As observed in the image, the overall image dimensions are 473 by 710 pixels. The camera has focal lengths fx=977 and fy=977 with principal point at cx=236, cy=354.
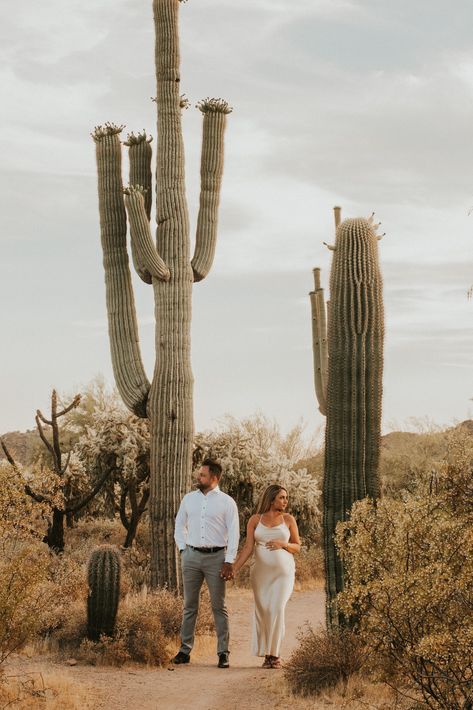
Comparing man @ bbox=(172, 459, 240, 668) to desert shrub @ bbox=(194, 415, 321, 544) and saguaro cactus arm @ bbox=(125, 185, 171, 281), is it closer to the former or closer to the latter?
saguaro cactus arm @ bbox=(125, 185, 171, 281)

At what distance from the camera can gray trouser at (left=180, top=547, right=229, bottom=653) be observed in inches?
356

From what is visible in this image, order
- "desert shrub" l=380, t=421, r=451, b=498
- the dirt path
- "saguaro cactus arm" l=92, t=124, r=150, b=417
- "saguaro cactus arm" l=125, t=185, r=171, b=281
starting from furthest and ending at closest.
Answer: "desert shrub" l=380, t=421, r=451, b=498 → "saguaro cactus arm" l=92, t=124, r=150, b=417 → "saguaro cactus arm" l=125, t=185, r=171, b=281 → the dirt path

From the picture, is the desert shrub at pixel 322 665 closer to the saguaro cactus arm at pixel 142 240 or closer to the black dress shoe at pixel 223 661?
the black dress shoe at pixel 223 661

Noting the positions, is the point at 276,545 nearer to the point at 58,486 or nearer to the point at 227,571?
the point at 227,571

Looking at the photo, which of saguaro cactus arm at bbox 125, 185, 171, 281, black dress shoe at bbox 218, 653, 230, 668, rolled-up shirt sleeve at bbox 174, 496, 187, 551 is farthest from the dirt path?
saguaro cactus arm at bbox 125, 185, 171, 281

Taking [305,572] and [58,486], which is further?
[305,572]

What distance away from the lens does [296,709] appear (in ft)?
25.3

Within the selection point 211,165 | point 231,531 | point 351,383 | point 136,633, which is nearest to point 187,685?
point 231,531

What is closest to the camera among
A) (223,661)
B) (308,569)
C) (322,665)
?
(322,665)

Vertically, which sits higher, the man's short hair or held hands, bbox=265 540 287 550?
the man's short hair

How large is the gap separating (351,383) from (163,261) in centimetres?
423

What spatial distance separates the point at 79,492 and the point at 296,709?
1090 cm

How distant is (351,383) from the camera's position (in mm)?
10312

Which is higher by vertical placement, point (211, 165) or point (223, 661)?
point (211, 165)
